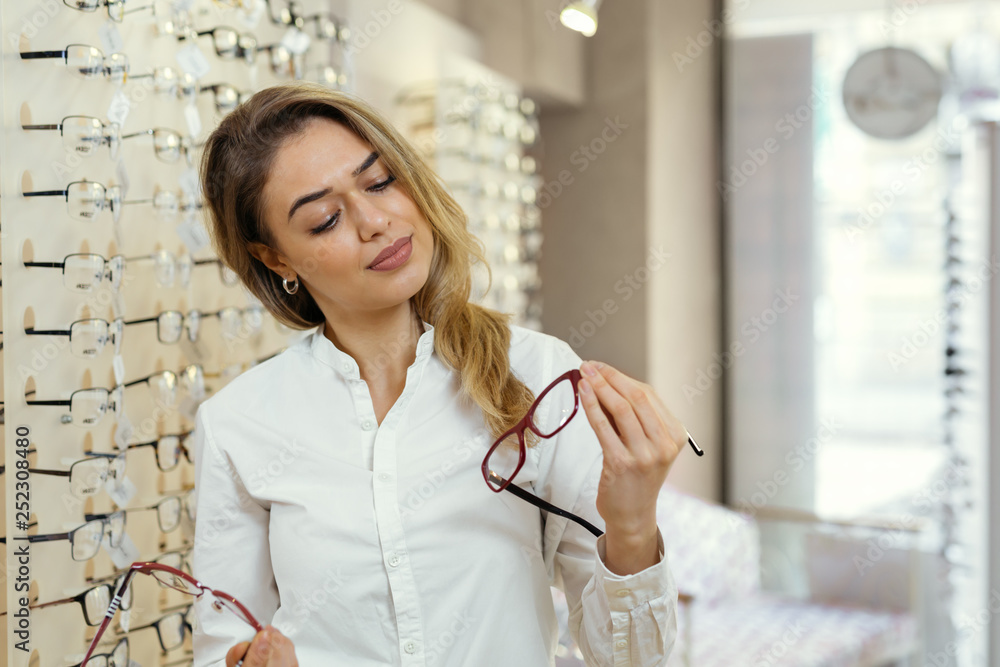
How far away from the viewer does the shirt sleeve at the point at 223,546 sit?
1.15m

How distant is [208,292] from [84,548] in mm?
514

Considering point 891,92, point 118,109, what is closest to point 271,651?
point 118,109

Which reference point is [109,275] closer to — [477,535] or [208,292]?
[208,292]

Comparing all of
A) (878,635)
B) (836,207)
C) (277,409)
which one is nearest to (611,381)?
(277,409)

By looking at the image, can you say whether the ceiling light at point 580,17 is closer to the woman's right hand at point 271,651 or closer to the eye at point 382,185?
the eye at point 382,185

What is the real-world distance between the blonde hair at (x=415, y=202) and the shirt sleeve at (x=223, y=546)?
10.7 inches

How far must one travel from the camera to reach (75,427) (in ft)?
4.34

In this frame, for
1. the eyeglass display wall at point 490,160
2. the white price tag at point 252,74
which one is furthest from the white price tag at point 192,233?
the eyeglass display wall at point 490,160

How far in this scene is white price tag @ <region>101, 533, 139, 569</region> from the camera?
134 cm

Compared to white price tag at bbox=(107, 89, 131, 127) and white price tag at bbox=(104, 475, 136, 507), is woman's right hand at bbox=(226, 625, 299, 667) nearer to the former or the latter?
white price tag at bbox=(104, 475, 136, 507)

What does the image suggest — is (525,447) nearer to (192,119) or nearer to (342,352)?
(342,352)

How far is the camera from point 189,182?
1.48 meters

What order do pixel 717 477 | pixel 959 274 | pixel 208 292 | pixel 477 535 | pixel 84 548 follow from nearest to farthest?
1. pixel 477 535
2. pixel 84 548
3. pixel 208 292
4. pixel 959 274
5. pixel 717 477

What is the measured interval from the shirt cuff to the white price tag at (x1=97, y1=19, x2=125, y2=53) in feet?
3.31
